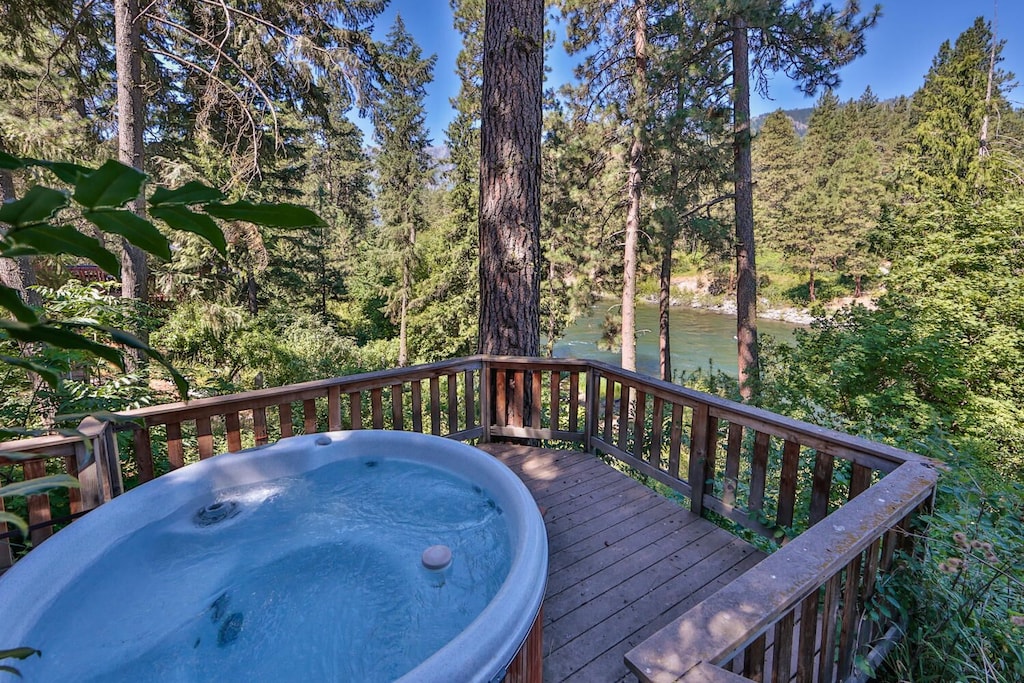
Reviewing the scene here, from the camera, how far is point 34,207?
0.40 m

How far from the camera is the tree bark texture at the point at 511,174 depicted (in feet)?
11.9

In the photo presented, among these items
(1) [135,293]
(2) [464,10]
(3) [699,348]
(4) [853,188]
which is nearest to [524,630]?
(1) [135,293]

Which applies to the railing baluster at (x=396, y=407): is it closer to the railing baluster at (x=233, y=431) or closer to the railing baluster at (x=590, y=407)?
the railing baluster at (x=233, y=431)

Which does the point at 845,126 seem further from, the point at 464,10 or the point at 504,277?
the point at 504,277

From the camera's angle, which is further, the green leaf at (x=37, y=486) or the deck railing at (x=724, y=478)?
the deck railing at (x=724, y=478)

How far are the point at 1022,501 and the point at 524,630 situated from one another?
146 inches

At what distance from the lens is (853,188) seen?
18.8 m

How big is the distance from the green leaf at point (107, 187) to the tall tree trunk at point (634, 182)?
776 centimetres

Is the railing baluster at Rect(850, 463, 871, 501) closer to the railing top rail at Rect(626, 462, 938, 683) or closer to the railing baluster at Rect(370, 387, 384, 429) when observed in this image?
the railing top rail at Rect(626, 462, 938, 683)

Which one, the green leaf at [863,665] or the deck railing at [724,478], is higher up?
the deck railing at [724,478]

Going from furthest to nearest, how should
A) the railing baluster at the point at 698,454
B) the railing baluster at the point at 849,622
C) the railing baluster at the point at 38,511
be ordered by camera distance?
the railing baluster at the point at 698,454 → the railing baluster at the point at 38,511 → the railing baluster at the point at 849,622

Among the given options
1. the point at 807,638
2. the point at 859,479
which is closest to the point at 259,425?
the point at 807,638

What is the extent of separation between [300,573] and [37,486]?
1.84 meters

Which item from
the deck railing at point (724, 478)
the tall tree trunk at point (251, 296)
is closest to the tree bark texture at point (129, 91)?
the deck railing at point (724, 478)
